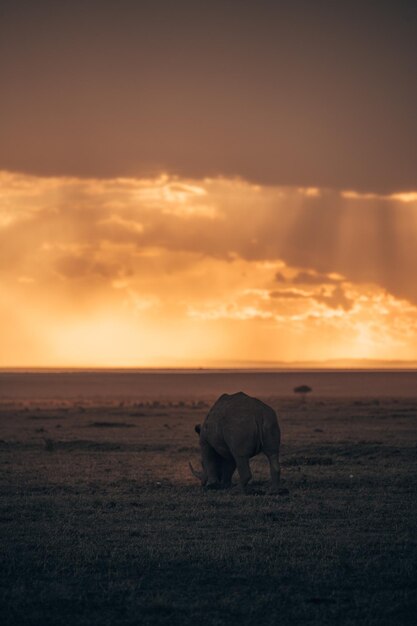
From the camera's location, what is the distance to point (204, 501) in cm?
1836

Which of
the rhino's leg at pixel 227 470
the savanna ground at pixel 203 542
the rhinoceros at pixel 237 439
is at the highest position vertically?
the rhinoceros at pixel 237 439

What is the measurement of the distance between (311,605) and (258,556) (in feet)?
8.67

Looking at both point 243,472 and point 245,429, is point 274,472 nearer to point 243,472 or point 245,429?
point 243,472

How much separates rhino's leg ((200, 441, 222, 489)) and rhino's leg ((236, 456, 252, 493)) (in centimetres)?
123

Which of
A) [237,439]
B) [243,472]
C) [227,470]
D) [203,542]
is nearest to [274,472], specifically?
[243,472]

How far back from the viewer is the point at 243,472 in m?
19.9

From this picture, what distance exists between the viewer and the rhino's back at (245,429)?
2012 cm

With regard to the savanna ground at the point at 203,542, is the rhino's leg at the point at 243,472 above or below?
above

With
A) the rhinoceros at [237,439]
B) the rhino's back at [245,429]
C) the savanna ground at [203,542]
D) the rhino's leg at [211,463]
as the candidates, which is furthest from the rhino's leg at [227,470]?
the savanna ground at [203,542]

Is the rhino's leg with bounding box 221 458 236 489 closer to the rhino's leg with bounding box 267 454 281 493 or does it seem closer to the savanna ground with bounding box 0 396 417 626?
the savanna ground with bounding box 0 396 417 626

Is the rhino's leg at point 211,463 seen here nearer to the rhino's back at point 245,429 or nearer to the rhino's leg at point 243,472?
the rhino's back at point 245,429

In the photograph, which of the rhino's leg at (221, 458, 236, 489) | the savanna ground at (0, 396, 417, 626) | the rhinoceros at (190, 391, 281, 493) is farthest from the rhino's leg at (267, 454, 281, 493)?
the rhino's leg at (221, 458, 236, 489)

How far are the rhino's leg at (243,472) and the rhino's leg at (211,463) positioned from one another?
1234 millimetres

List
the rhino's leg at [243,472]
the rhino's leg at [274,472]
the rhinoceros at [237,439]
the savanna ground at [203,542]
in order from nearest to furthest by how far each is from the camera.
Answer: the savanna ground at [203,542], the rhino's leg at [274,472], the rhino's leg at [243,472], the rhinoceros at [237,439]
